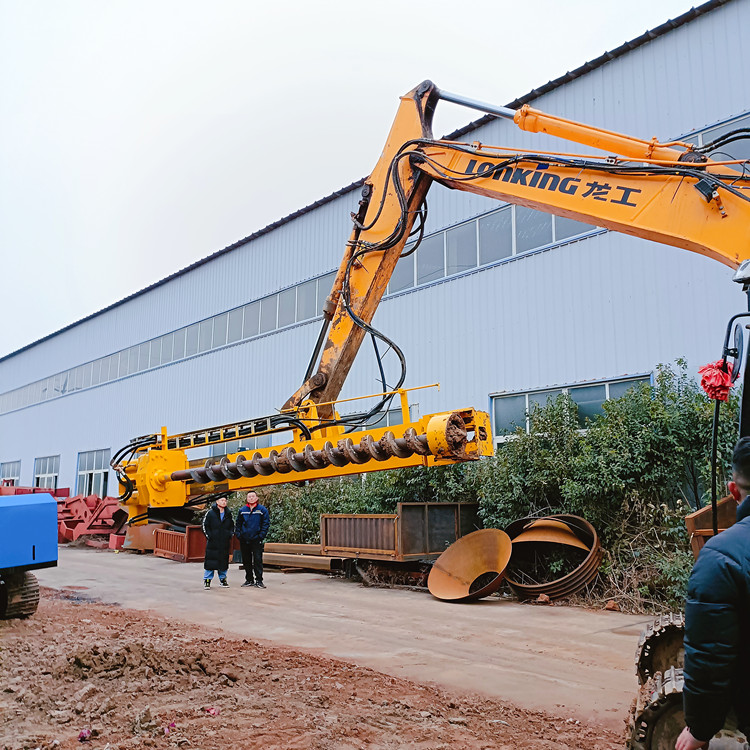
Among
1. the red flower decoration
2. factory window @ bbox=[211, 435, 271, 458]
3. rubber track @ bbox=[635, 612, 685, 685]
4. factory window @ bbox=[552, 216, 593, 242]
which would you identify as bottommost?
rubber track @ bbox=[635, 612, 685, 685]

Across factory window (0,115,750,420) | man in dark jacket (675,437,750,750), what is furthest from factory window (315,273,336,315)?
man in dark jacket (675,437,750,750)

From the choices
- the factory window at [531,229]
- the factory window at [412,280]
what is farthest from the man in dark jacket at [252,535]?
the factory window at [531,229]

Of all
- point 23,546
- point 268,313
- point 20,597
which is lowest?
point 20,597

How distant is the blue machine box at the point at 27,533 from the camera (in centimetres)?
657

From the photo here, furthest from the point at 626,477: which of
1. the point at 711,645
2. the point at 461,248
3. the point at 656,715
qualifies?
the point at 711,645

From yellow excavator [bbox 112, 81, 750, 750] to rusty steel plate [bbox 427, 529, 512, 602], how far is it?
2.48 metres

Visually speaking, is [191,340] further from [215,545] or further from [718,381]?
[718,381]

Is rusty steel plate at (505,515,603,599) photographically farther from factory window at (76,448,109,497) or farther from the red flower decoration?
factory window at (76,448,109,497)

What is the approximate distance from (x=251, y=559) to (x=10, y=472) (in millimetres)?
29858

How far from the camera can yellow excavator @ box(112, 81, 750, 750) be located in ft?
18.1

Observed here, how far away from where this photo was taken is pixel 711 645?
6.93ft

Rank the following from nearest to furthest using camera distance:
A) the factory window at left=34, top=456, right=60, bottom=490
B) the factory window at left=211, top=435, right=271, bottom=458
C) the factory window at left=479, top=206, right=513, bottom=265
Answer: the factory window at left=479, top=206, right=513, bottom=265, the factory window at left=211, top=435, right=271, bottom=458, the factory window at left=34, top=456, right=60, bottom=490

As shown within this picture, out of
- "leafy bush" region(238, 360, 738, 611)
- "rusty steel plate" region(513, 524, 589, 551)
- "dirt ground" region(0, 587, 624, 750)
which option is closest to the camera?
"dirt ground" region(0, 587, 624, 750)

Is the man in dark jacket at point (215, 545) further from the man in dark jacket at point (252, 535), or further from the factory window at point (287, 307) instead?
the factory window at point (287, 307)
